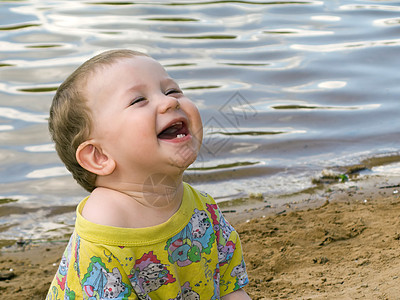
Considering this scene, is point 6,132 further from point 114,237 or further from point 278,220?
point 114,237

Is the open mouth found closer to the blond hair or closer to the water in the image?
the blond hair

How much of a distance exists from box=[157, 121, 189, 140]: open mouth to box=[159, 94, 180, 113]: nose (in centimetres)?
7

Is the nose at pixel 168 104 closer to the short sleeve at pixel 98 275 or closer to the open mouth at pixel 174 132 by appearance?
the open mouth at pixel 174 132

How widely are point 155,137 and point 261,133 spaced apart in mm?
4203

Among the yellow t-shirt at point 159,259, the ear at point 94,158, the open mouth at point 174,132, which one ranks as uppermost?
the open mouth at point 174,132

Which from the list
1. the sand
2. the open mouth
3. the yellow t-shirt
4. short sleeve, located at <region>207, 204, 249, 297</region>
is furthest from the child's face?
the sand

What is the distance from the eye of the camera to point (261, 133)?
21.3 ft

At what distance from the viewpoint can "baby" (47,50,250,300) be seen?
233cm

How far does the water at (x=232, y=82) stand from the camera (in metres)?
5.62

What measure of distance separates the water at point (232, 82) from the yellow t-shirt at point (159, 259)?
235cm

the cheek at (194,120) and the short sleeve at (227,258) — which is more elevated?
the cheek at (194,120)

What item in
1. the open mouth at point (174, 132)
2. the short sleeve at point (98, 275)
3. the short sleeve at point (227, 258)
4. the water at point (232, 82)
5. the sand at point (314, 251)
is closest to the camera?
the short sleeve at point (98, 275)

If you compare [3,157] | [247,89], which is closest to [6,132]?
[3,157]

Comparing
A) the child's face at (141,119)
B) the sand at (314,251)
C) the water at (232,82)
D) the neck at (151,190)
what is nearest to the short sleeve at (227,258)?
the neck at (151,190)
